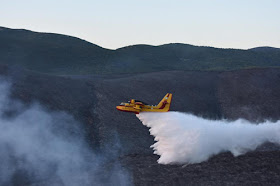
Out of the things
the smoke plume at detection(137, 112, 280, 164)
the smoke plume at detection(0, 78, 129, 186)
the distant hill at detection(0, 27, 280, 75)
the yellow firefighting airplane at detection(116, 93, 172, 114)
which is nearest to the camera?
the smoke plume at detection(0, 78, 129, 186)

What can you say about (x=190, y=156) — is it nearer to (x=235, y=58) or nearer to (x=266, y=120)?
(x=266, y=120)

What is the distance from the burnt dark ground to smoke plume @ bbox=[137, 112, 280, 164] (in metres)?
1.58

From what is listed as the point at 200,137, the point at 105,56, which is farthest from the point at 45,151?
the point at 105,56

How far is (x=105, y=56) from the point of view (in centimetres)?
15750

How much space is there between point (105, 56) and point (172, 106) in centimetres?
8663

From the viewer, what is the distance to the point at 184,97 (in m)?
82.4

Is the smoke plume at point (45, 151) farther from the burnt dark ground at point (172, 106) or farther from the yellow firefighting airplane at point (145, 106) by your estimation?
the yellow firefighting airplane at point (145, 106)

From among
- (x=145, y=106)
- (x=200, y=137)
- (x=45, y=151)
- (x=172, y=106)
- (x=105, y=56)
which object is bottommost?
(x=45, y=151)

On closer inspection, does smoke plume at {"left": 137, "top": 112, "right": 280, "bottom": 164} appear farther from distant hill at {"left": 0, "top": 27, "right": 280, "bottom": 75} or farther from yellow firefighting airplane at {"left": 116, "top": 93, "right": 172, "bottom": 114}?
distant hill at {"left": 0, "top": 27, "right": 280, "bottom": 75}

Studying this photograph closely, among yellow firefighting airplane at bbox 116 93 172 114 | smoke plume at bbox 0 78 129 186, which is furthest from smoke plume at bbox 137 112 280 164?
smoke plume at bbox 0 78 129 186

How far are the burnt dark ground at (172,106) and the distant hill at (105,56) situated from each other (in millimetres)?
46348

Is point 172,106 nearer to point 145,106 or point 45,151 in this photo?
point 145,106

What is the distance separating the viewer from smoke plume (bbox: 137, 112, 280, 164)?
4544cm

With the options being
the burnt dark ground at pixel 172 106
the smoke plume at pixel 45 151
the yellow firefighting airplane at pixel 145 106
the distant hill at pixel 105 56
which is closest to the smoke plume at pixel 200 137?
the yellow firefighting airplane at pixel 145 106
